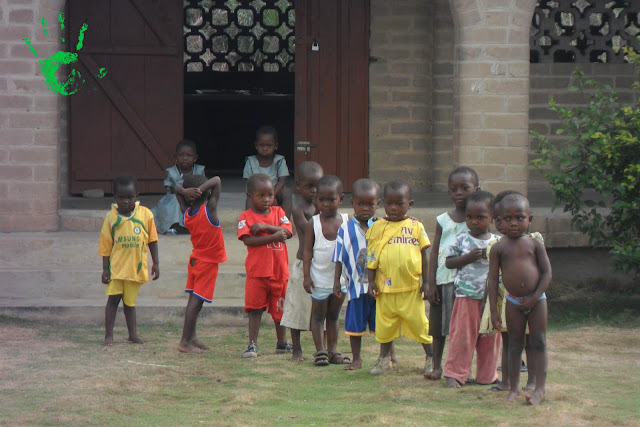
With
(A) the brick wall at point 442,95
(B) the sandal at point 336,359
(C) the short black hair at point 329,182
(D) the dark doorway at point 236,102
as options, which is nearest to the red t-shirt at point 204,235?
(C) the short black hair at point 329,182

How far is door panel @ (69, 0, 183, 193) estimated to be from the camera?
10.8 metres

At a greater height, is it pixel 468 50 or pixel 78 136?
pixel 468 50

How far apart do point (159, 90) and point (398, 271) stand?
5.50 meters

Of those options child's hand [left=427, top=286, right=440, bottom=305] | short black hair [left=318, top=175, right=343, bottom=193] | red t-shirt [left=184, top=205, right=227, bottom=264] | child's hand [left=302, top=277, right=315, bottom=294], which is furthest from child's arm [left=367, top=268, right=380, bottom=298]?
red t-shirt [left=184, top=205, right=227, bottom=264]

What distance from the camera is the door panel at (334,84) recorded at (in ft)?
35.6

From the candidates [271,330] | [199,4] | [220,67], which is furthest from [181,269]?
[220,67]

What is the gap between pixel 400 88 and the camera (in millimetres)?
11188

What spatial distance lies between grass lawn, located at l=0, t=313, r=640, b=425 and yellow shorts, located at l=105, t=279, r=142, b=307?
12.5 inches

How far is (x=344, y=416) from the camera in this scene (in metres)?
5.27

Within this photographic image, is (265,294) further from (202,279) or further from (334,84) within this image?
(334,84)

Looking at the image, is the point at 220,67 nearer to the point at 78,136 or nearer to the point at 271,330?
the point at 78,136

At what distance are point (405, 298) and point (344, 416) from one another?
1143 mm

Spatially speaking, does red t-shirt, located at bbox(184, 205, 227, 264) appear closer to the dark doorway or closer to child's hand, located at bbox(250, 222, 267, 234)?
child's hand, located at bbox(250, 222, 267, 234)

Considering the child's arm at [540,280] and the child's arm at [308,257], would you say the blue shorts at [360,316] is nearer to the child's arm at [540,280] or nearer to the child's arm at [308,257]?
the child's arm at [308,257]
